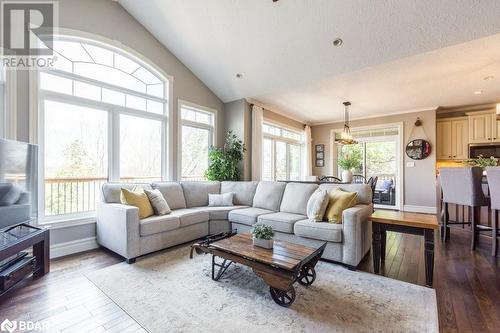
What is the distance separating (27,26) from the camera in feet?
9.39

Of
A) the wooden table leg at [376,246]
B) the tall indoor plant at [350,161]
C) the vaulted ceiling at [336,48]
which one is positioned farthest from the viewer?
the tall indoor plant at [350,161]

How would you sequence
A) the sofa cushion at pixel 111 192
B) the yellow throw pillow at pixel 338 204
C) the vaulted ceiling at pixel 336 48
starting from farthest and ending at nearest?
the sofa cushion at pixel 111 192 → the vaulted ceiling at pixel 336 48 → the yellow throw pillow at pixel 338 204

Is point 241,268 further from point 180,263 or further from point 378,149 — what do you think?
point 378,149

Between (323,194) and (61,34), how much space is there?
4.09 meters

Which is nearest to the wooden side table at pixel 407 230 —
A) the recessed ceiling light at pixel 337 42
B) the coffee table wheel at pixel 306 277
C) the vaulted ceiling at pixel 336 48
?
the coffee table wheel at pixel 306 277

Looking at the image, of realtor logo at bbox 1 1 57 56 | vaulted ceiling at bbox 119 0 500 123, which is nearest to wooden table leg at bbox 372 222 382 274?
vaulted ceiling at bbox 119 0 500 123

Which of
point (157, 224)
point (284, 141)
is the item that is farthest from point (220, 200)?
point (284, 141)

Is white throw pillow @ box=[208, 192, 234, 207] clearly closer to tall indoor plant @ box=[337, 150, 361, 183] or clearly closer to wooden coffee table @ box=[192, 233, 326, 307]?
wooden coffee table @ box=[192, 233, 326, 307]

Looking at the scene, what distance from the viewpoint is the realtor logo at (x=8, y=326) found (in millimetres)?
1628

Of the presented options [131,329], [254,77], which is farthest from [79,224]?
[254,77]

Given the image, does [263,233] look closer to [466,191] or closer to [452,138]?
[466,191]

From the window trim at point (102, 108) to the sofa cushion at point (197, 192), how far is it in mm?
530

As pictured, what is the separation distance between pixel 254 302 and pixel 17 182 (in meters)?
2.61

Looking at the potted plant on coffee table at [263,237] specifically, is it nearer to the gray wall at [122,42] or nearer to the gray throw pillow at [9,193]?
the gray throw pillow at [9,193]
